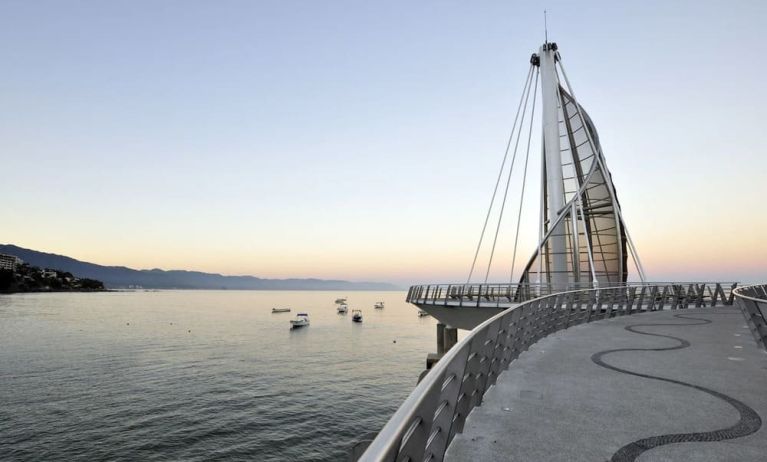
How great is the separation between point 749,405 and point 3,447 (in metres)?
30.0

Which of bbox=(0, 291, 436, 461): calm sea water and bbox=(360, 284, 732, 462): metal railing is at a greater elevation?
bbox=(360, 284, 732, 462): metal railing

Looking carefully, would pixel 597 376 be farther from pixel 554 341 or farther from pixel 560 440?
pixel 554 341

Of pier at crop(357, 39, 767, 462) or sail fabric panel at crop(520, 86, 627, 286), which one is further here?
sail fabric panel at crop(520, 86, 627, 286)

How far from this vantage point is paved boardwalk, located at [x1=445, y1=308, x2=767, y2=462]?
160 inches

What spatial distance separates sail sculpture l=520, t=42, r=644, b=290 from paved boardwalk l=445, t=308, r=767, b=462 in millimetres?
26335

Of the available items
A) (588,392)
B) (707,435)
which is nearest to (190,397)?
(588,392)

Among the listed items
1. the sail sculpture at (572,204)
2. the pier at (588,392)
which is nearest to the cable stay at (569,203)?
the sail sculpture at (572,204)

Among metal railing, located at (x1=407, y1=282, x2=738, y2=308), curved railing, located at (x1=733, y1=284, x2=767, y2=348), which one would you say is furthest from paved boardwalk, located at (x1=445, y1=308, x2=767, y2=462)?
metal railing, located at (x1=407, y1=282, x2=738, y2=308)

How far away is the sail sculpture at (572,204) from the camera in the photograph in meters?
35.6

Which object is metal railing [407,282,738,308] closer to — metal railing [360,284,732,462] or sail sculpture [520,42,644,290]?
sail sculpture [520,42,644,290]

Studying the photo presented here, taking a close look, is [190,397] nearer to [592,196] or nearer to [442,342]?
[442,342]

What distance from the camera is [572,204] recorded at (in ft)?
115

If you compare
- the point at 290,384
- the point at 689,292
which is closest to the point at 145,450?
the point at 290,384

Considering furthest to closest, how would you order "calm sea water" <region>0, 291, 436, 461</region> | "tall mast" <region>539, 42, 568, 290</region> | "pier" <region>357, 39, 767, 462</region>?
"tall mast" <region>539, 42, 568, 290</region> < "calm sea water" <region>0, 291, 436, 461</region> < "pier" <region>357, 39, 767, 462</region>
